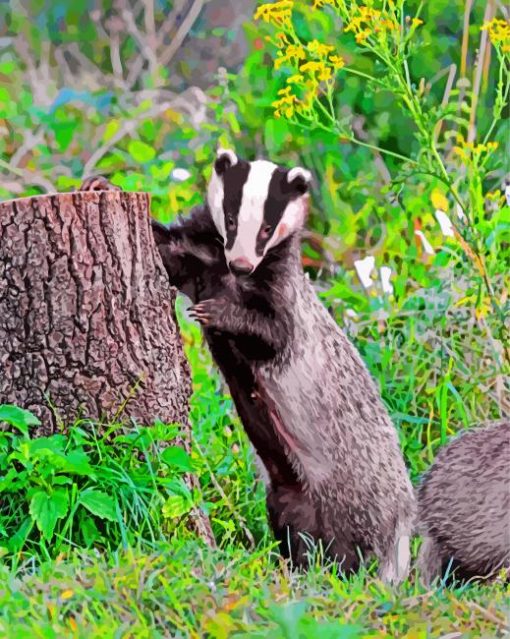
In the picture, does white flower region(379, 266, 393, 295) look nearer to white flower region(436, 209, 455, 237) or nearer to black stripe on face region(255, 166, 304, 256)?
white flower region(436, 209, 455, 237)

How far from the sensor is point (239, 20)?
6086 mm

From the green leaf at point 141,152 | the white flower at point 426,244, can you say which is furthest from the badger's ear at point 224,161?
the green leaf at point 141,152

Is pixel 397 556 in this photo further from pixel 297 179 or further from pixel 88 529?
pixel 297 179

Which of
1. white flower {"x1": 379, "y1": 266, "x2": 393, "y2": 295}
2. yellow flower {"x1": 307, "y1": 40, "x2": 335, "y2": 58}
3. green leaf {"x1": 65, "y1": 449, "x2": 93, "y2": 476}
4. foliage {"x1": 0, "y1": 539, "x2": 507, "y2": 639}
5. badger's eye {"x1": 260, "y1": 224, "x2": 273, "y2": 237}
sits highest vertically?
yellow flower {"x1": 307, "y1": 40, "x2": 335, "y2": 58}

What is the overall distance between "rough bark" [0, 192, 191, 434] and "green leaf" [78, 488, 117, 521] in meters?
0.30

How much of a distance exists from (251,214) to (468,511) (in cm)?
126

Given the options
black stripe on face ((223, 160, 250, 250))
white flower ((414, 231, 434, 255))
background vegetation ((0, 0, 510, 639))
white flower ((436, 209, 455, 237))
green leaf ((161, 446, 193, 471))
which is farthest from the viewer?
white flower ((414, 231, 434, 255))

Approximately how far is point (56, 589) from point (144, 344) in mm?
1041

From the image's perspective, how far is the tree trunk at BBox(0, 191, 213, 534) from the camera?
4.32 meters

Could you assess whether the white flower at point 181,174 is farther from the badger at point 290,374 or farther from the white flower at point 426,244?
the badger at point 290,374

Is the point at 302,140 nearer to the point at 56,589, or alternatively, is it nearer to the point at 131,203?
the point at 131,203

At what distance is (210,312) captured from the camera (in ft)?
14.7

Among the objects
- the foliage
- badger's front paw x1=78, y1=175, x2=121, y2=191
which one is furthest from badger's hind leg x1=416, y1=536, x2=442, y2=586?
badger's front paw x1=78, y1=175, x2=121, y2=191

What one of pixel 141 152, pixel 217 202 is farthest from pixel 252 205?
pixel 141 152
